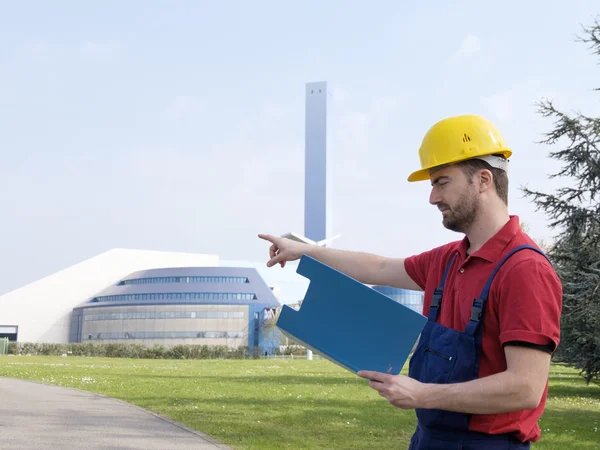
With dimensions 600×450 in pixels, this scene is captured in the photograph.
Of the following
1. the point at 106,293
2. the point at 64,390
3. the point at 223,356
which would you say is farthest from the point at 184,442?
the point at 106,293

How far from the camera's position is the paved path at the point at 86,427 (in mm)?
8664

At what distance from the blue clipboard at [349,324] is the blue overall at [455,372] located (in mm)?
184

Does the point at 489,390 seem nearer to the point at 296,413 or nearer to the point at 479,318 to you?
the point at 479,318

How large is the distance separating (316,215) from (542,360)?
91.3 metres

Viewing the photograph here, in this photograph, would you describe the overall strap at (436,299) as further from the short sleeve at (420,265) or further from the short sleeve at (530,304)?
the short sleeve at (530,304)

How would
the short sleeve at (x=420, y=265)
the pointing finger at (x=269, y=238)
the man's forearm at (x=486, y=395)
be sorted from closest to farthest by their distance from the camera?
the man's forearm at (x=486, y=395), the short sleeve at (x=420, y=265), the pointing finger at (x=269, y=238)

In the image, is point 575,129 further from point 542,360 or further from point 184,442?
point 542,360

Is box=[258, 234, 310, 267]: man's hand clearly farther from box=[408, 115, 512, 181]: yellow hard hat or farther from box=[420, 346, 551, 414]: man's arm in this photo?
box=[420, 346, 551, 414]: man's arm

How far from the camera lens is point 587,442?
403 inches

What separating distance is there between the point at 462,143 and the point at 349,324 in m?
0.67

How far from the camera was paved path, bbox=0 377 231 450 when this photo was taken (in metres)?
8.66

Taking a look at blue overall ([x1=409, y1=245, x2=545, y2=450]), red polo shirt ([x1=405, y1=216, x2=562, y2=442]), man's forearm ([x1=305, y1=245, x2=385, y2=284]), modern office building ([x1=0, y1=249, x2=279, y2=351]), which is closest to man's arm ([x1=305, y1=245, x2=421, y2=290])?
man's forearm ([x1=305, y1=245, x2=385, y2=284])

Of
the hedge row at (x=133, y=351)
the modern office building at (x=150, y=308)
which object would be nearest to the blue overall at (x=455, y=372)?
the hedge row at (x=133, y=351)

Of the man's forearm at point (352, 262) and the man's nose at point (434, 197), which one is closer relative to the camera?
the man's nose at point (434, 197)
